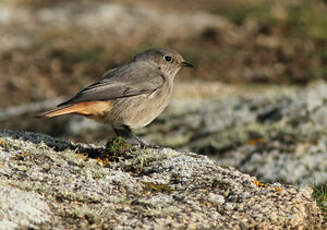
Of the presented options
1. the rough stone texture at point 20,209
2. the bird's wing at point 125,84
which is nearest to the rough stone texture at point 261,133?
the bird's wing at point 125,84

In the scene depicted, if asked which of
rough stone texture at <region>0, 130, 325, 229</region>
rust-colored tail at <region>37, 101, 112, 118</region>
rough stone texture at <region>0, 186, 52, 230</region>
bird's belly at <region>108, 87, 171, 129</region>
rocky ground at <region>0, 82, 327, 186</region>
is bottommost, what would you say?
rough stone texture at <region>0, 186, 52, 230</region>

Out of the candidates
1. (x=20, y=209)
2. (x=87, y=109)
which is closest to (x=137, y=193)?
(x=20, y=209)

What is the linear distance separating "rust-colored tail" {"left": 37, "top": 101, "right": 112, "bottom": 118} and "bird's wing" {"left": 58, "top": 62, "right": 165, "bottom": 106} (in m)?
0.08

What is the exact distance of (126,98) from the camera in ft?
25.4

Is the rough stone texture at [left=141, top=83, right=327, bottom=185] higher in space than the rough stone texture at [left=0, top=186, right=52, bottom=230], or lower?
higher

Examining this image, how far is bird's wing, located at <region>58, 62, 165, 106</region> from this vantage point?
24.1 ft

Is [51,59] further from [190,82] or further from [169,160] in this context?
[169,160]

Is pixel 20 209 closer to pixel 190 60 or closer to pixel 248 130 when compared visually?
pixel 248 130

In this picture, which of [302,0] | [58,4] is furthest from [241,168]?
[58,4]

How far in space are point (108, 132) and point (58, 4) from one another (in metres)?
14.7

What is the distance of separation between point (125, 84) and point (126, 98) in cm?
21

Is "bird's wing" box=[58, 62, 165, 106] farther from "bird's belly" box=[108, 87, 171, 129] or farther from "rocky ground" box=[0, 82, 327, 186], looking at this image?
"rocky ground" box=[0, 82, 327, 186]

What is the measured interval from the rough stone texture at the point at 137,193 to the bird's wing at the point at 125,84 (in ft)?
3.04

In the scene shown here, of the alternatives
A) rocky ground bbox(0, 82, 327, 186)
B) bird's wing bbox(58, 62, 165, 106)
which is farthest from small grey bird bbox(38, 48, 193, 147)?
rocky ground bbox(0, 82, 327, 186)
